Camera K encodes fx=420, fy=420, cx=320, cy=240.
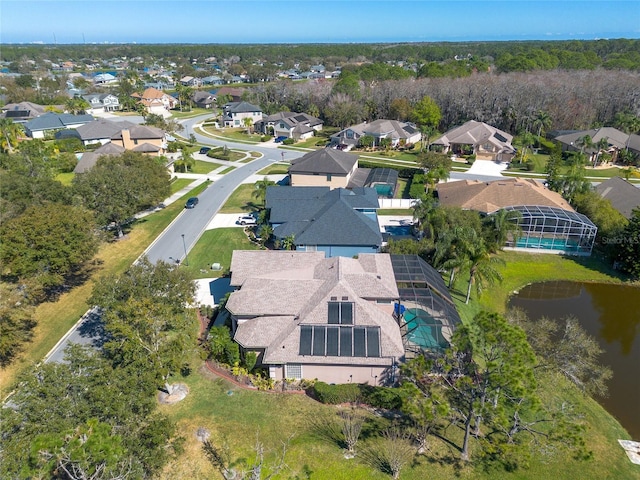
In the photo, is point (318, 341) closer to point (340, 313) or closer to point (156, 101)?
point (340, 313)

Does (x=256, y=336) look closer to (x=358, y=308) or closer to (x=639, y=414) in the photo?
(x=358, y=308)

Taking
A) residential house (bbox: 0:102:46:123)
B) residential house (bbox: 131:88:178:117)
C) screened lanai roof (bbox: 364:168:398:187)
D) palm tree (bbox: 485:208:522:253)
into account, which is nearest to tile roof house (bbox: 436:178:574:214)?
palm tree (bbox: 485:208:522:253)

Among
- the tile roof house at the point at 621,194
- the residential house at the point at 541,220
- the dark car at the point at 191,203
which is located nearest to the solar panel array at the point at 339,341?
the residential house at the point at 541,220

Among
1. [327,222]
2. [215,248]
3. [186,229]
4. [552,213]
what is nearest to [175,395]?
[215,248]

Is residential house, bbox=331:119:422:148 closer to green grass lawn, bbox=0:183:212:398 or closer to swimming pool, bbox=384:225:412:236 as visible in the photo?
swimming pool, bbox=384:225:412:236

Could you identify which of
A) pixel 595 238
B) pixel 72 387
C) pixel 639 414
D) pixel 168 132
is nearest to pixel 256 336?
pixel 72 387

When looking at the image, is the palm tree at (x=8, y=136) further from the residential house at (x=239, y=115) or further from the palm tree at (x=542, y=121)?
the palm tree at (x=542, y=121)
